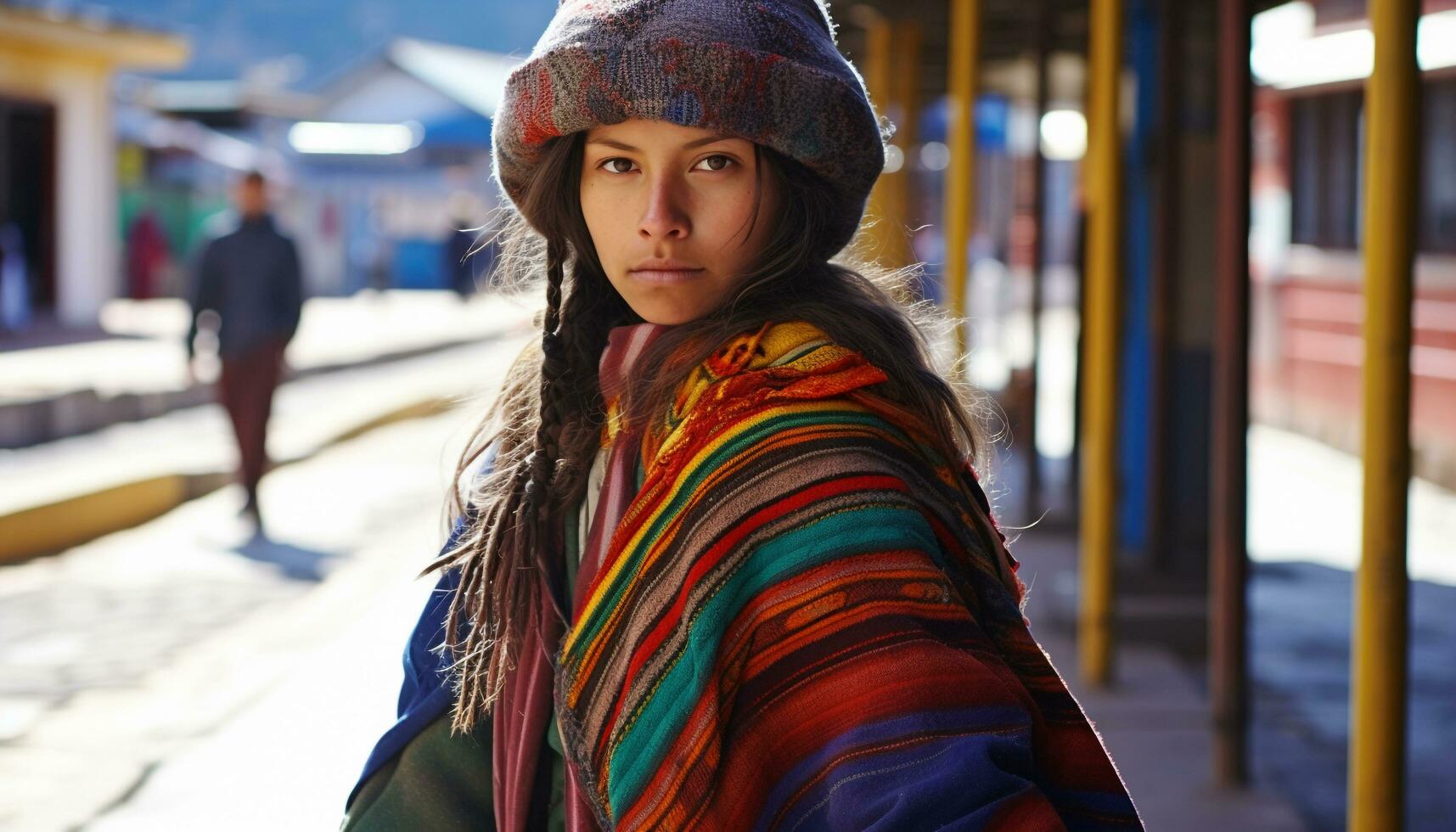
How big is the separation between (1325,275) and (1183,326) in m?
6.31

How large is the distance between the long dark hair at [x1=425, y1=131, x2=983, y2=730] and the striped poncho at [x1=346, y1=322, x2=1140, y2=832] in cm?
5

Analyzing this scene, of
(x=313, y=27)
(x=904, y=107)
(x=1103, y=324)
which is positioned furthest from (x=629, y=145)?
(x=313, y=27)

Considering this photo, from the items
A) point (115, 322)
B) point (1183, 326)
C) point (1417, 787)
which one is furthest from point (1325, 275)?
point (115, 322)

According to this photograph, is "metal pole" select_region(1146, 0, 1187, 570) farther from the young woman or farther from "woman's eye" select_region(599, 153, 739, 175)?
"woman's eye" select_region(599, 153, 739, 175)

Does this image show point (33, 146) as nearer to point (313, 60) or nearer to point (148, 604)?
point (148, 604)

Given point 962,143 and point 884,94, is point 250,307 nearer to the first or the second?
point 884,94

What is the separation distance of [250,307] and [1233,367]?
19.3ft

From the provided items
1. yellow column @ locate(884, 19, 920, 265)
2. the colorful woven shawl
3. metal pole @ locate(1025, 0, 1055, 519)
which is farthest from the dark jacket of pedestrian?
the colorful woven shawl

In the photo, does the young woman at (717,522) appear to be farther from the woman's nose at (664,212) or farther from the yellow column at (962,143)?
the yellow column at (962,143)

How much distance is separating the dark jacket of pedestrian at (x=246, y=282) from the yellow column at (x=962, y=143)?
3.58 metres

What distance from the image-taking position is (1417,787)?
4668 millimetres

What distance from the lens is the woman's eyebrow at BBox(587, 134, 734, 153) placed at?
1552mm

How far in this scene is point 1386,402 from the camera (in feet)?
9.00

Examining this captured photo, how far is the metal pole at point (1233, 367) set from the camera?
4148 mm
